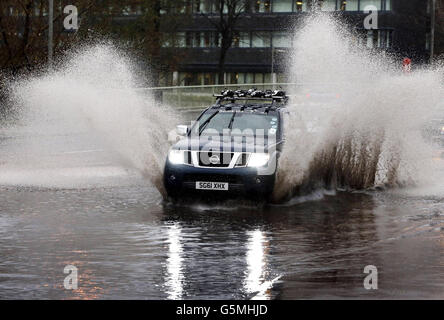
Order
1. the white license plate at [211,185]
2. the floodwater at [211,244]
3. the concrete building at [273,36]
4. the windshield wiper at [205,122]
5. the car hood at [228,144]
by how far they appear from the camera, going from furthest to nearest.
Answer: the concrete building at [273,36] → the windshield wiper at [205,122] → the car hood at [228,144] → the white license plate at [211,185] → the floodwater at [211,244]

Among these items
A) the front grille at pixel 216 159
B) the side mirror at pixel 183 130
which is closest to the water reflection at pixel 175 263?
the front grille at pixel 216 159

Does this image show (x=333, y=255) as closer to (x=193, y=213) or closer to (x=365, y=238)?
(x=365, y=238)

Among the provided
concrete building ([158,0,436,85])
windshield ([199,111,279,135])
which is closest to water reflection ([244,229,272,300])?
windshield ([199,111,279,135])

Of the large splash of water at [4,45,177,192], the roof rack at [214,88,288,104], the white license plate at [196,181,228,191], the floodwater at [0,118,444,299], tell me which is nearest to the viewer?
the floodwater at [0,118,444,299]

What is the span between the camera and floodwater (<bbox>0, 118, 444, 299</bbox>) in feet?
29.8

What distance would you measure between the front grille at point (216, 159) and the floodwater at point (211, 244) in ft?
2.17

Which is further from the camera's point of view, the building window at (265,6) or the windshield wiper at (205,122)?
the building window at (265,6)

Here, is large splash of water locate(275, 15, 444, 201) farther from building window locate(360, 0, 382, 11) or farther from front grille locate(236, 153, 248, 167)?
building window locate(360, 0, 382, 11)

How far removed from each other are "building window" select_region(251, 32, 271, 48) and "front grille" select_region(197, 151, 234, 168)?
7661cm

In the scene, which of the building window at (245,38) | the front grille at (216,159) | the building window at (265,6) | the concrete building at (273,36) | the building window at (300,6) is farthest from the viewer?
the building window at (245,38)

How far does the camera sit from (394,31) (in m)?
87.8

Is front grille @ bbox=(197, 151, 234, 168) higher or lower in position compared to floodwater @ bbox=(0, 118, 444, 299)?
higher

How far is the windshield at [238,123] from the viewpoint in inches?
649

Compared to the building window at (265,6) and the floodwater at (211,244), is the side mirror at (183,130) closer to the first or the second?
the floodwater at (211,244)
